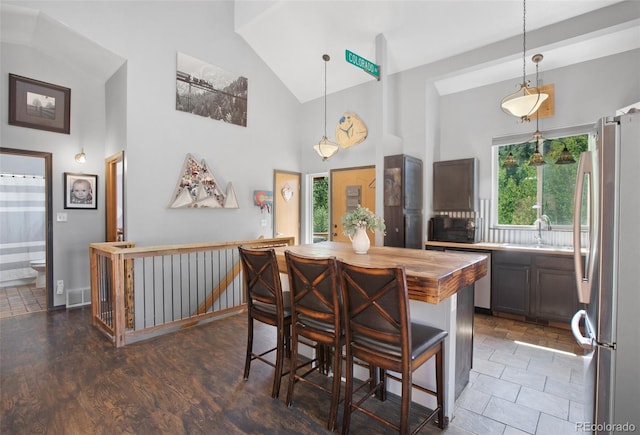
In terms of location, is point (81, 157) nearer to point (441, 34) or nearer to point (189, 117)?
point (189, 117)

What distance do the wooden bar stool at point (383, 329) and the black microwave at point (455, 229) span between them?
116 inches

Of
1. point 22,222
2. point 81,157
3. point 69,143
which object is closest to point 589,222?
point 81,157

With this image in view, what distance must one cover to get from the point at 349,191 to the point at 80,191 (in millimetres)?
4245

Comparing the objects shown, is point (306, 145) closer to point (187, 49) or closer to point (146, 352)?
point (187, 49)

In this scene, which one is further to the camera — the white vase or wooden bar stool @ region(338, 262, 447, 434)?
the white vase

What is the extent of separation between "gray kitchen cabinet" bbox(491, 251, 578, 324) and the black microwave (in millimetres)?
478

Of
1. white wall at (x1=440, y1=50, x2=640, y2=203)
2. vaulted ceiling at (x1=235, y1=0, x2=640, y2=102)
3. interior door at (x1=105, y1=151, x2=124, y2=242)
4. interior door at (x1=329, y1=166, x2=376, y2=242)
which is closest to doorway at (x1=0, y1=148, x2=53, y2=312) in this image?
interior door at (x1=105, y1=151, x2=124, y2=242)

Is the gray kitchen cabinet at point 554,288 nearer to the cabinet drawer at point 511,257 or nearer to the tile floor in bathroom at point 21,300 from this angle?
Answer: the cabinet drawer at point 511,257

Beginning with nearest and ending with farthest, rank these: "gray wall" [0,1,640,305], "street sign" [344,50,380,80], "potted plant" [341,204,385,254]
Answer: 1. "potted plant" [341,204,385,254]
2. "street sign" [344,50,380,80]
3. "gray wall" [0,1,640,305]

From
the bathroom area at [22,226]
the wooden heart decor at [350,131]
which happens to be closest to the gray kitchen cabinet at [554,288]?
the wooden heart decor at [350,131]

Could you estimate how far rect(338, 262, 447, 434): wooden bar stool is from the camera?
63.4 inches

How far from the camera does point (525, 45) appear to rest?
393 centimetres

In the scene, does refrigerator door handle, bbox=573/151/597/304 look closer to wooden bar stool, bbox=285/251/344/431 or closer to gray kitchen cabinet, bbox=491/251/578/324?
wooden bar stool, bbox=285/251/344/431

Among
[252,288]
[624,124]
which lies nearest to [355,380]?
[252,288]
